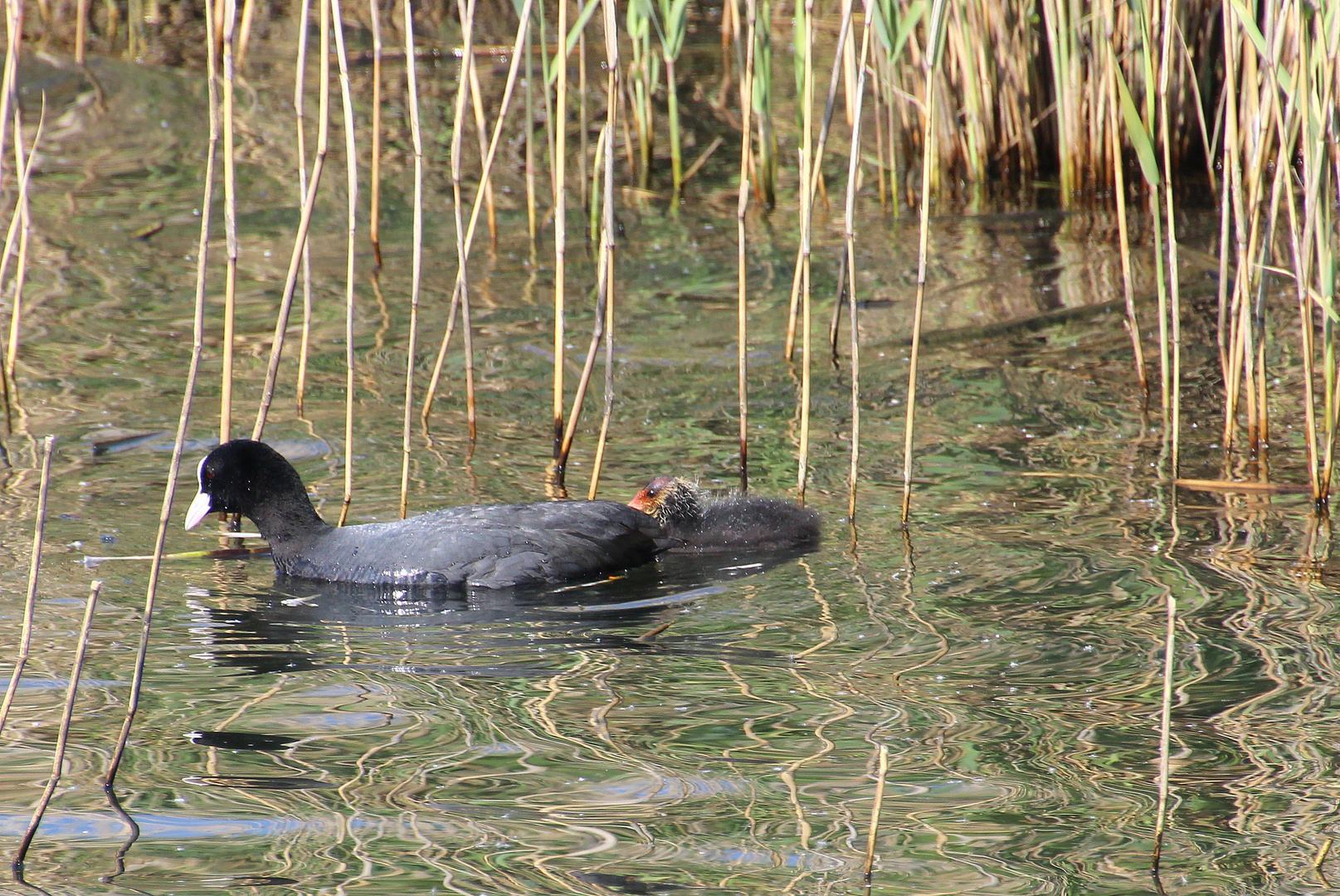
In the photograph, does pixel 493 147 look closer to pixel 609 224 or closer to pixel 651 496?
pixel 609 224

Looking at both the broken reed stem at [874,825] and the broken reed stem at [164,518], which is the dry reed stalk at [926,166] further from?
the broken reed stem at [164,518]

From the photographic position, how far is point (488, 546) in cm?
447

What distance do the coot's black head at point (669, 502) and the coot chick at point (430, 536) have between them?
5 centimetres

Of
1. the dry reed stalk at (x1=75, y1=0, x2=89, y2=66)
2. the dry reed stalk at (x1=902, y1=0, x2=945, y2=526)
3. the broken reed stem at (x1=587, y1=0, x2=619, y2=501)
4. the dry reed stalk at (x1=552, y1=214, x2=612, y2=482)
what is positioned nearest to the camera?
the dry reed stalk at (x1=902, y1=0, x2=945, y2=526)

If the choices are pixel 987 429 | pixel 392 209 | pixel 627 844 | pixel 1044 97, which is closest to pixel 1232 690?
pixel 627 844

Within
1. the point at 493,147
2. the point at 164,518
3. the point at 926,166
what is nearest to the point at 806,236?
the point at 926,166

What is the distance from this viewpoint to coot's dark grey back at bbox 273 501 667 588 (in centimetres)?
446

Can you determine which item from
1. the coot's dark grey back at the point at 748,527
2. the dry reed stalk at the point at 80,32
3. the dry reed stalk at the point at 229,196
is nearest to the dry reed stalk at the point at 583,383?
the coot's dark grey back at the point at 748,527

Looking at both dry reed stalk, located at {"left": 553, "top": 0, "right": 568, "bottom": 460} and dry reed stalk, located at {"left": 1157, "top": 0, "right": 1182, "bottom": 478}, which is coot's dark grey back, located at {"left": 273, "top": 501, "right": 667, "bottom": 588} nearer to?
dry reed stalk, located at {"left": 553, "top": 0, "right": 568, "bottom": 460}

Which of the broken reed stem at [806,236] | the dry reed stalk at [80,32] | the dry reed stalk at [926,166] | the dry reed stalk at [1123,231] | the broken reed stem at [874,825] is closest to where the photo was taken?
the broken reed stem at [874,825]

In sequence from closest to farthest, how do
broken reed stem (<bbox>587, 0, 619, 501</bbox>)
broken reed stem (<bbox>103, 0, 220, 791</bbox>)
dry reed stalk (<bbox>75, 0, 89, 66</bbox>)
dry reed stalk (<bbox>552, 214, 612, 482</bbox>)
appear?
broken reed stem (<bbox>103, 0, 220, 791</bbox>) < broken reed stem (<bbox>587, 0, 619, 501</bbox>) < dry reed stalk (<bbox>552, 214, 612, 482</bbox>) < dry reed stalk (<bbox>75, 0, 89, 66</bbox>)

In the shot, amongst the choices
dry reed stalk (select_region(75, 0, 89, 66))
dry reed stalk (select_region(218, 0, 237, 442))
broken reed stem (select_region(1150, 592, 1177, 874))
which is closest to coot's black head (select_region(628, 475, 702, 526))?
dry reed stalk (select_region(218, 0, 237, 442))

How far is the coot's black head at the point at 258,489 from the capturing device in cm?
465

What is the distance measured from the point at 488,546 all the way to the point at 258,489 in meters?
0.72
